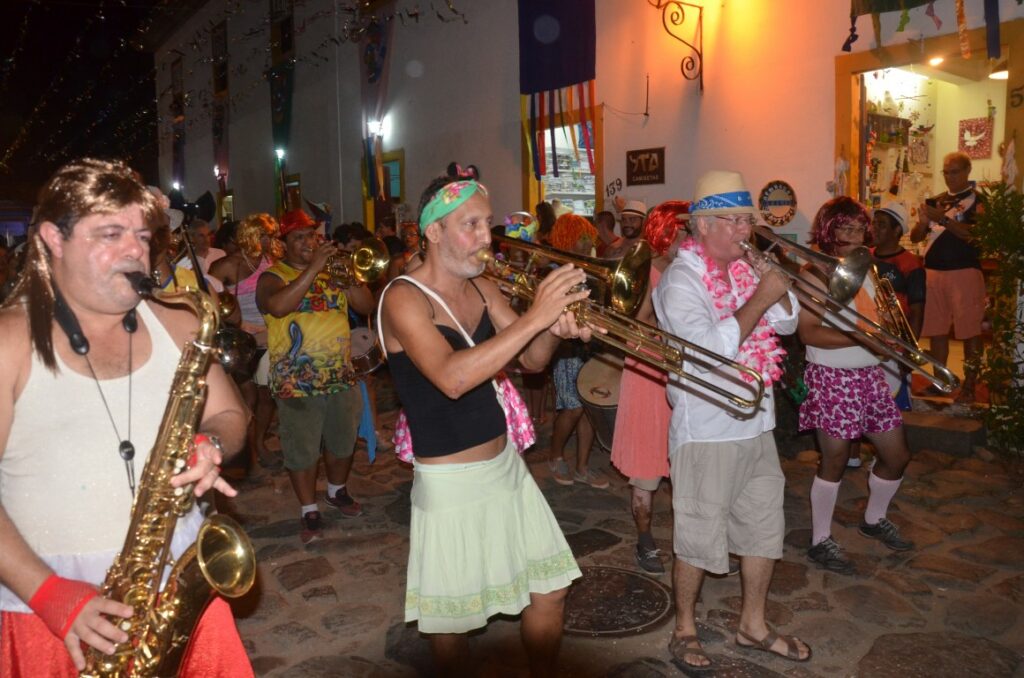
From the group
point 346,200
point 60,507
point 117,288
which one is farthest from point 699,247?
point 346,200

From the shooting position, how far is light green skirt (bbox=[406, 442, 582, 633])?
2.86 m

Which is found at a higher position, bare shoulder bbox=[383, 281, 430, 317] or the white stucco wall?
the white stucco wall

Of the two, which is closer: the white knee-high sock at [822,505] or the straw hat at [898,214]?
the white knee-high sock at [822,505]

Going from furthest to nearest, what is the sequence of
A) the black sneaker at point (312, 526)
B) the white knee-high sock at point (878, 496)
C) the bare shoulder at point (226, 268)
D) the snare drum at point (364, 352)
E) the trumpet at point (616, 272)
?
the bare shoulder at point (226, 268) → the snare drum at point (364, 352) → the black sneaker at point (312, 526) → the white knee-high sock at point (878, 496) → the trumpet at point (616, 272)

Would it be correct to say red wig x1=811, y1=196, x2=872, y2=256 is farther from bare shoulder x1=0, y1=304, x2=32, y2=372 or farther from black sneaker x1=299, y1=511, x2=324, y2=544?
bare shoulder x1=0, y1=304, x2=32, y2=372

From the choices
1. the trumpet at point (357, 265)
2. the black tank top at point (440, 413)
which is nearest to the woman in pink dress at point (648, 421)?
the black tank top at point (440, 413)

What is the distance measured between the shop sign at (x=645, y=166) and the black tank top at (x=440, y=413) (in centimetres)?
774

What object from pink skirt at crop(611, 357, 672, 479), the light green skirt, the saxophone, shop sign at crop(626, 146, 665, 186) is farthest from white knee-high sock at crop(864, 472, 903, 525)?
shop sign at crop(626, 146, 665, 186)

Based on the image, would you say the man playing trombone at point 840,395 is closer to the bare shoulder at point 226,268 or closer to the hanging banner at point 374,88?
the bare shoulder at point 226,268

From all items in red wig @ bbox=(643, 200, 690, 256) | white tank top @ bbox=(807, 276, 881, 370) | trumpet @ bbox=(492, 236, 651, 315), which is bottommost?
white tank top @ bbox=(807, 276, 881, 370)

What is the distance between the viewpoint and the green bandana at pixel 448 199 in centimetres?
291

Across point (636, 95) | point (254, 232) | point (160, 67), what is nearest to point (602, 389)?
point (254, 232)

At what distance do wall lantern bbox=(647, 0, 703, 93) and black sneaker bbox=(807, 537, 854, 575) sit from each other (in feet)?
21.1

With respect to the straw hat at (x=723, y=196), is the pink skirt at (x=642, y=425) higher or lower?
lower
